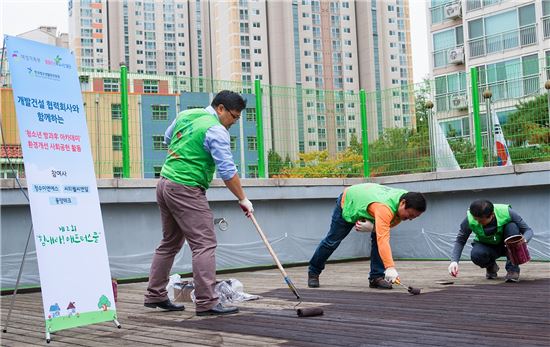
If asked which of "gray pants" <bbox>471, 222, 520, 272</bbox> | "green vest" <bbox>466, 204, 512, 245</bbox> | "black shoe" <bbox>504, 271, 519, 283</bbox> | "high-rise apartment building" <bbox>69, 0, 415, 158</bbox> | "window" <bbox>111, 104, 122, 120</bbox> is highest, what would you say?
"high-rise apartment building" <bbox>69, 0, 415, 158</bbox>

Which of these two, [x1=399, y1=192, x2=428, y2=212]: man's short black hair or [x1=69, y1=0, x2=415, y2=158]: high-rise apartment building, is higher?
[x1=69, y1=0, x2=415, y2=158]: high-rise apartment building

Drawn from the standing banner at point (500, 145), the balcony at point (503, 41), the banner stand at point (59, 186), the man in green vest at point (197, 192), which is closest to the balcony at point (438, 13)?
the balcony at point (503, 41)

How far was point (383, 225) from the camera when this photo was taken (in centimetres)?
611

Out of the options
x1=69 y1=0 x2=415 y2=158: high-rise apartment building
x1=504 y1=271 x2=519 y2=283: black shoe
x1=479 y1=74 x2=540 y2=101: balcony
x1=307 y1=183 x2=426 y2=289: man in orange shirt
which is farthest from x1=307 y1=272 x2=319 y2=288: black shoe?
x1=69 y1=0 x2=415 y2=158: high-rise apartment building

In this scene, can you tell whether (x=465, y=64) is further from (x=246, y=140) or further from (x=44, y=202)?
(x=44, y=202)

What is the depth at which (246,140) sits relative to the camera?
10.6 meters

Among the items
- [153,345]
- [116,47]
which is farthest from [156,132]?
[116,47]

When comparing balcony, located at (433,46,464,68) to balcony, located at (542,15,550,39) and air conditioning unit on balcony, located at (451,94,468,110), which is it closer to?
balcony, located at (542,15,550,39)

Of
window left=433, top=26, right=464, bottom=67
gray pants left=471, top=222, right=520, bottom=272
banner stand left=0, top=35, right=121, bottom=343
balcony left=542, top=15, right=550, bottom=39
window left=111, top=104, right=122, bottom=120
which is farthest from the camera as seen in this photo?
window left=433, top=26, right=464, bottom=67

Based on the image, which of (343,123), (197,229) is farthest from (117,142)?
(197,229)

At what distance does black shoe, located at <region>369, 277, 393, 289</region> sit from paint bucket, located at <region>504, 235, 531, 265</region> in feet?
3.82

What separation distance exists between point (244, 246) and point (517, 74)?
458 cm

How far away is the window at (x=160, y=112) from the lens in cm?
977

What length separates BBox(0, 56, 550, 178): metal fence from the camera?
9469 millimetres
